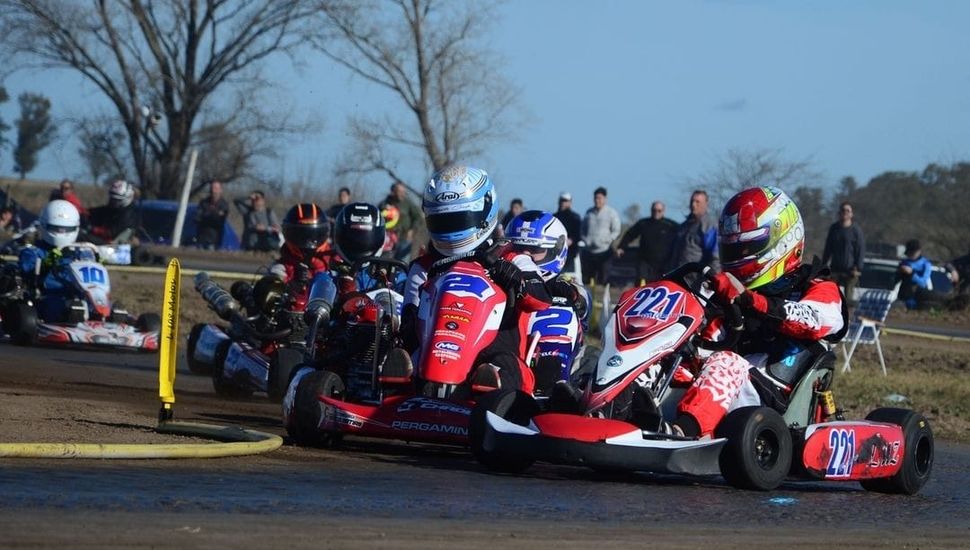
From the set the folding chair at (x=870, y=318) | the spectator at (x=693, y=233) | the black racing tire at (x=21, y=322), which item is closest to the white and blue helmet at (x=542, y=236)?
the black racing tire at (x=21, y=322)

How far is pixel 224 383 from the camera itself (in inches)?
488

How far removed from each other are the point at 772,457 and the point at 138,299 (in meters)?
14.0

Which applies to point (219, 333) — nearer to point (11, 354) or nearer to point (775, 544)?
point (11, 354)

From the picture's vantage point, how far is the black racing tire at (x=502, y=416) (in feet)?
24.7

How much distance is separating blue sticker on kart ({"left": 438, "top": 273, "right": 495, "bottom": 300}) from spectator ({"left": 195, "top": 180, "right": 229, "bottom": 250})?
64.4 ft

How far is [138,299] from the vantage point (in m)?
20.2

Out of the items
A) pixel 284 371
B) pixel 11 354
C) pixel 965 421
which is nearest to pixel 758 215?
pixel 284 371

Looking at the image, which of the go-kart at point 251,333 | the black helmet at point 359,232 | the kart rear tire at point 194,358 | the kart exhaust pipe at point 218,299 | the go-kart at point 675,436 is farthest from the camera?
the kart rear tire at point 194,358

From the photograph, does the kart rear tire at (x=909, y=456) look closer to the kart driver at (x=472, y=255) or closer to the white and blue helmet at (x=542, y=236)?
the kart driver at (x=472, y=255)

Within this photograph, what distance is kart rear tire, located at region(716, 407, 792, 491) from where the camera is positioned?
7.26m

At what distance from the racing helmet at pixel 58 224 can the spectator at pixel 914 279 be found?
46.9 ft

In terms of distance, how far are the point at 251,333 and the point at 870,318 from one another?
8351 mm

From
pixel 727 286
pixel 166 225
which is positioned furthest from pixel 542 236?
pixel 166 225

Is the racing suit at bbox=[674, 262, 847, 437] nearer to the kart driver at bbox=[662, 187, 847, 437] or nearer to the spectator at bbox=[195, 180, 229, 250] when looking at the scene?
the kart driver at bbox=[662, 187, 847, 437]
